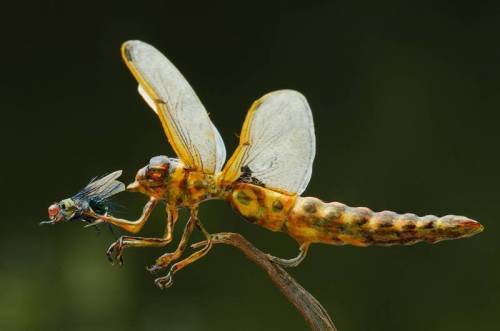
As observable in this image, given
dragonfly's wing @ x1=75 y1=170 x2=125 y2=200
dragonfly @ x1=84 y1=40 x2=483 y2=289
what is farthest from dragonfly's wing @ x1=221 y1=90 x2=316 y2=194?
dragonfly's wing @ x1=75 y1=170 x2=125 y2=200

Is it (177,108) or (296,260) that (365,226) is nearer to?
(296,260)

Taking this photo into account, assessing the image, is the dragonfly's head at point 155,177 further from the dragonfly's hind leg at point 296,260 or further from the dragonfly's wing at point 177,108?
the dragonfly's hind leg at point 296,260

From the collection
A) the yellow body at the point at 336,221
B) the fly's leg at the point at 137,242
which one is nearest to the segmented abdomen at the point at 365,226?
the yellow body at the point at 336,221

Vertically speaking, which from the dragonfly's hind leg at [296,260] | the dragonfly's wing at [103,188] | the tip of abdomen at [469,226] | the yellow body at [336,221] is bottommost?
the dragonfly's wing at [103,188]

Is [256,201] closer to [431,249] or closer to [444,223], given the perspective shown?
[444,223]

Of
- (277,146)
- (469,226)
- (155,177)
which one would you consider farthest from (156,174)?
(469,226)

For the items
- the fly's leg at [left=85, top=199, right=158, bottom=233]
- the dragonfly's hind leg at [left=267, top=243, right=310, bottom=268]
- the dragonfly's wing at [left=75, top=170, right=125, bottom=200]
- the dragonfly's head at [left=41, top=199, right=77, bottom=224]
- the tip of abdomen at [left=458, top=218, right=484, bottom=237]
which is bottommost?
the dragonfly's head at [left=41, top=199, right=77, bottom=224]

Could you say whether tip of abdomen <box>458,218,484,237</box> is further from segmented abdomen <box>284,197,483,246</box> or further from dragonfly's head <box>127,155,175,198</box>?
dragonfly's head <box>127,155,175,198</box>

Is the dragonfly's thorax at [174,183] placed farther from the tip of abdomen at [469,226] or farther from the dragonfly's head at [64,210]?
the tip of abdomen at [469,226]

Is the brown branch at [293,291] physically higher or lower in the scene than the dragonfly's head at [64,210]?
higher
